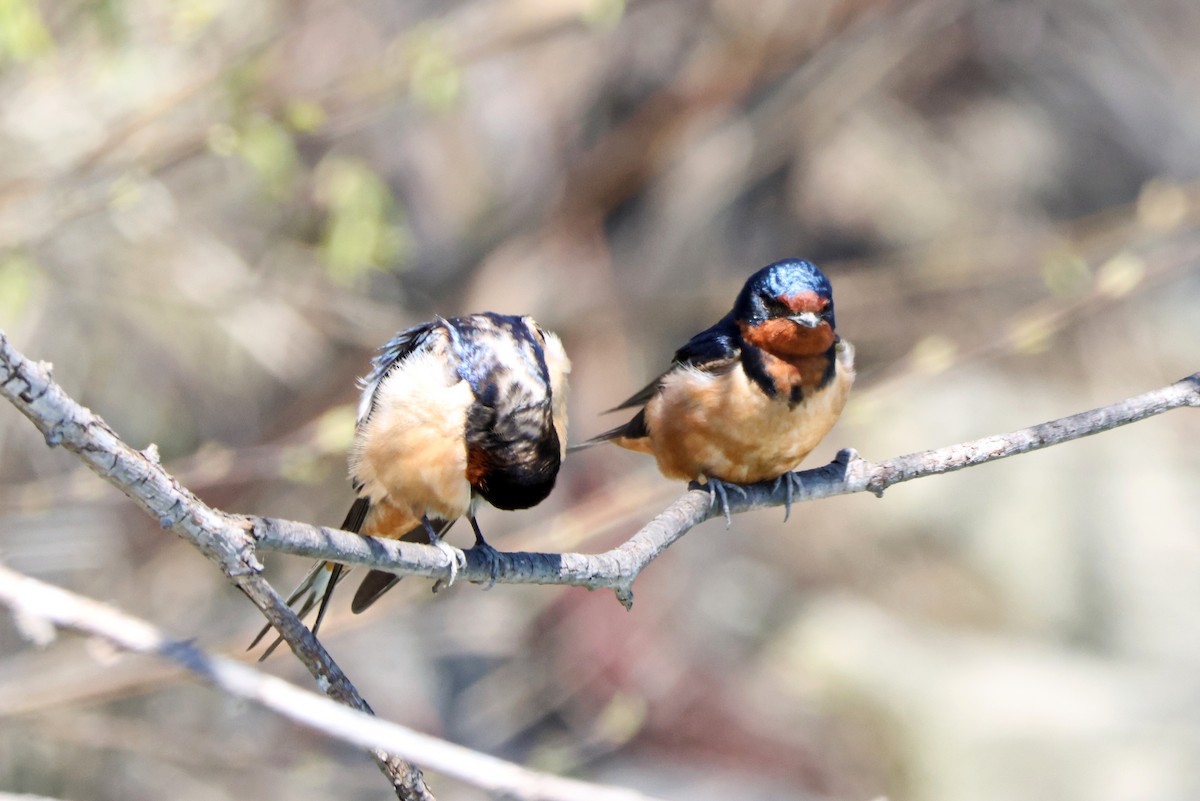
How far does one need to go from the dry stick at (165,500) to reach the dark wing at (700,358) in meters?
1.80

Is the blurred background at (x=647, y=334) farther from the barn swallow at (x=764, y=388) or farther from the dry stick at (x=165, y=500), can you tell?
the dry stick at (x=165, y=500)

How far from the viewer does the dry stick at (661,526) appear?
5.77ft

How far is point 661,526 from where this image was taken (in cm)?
257

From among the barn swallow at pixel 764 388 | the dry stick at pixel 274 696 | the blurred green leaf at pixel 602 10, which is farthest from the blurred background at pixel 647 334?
the dry stick at pixel 274 696

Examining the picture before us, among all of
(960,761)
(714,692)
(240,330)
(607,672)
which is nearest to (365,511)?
(240,330)

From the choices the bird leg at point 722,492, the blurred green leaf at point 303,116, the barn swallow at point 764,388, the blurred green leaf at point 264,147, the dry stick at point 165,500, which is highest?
the blurred green leaf at point 303,116

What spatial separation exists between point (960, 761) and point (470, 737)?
303 cm

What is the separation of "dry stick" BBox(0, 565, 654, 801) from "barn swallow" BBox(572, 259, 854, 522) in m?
2.15

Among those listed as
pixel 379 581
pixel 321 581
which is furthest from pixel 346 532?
pixel 379 581

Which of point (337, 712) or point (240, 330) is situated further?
point (240, 330)

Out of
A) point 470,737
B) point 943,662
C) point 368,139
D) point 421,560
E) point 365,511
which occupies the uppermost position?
point 368,139

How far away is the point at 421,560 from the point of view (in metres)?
2.05

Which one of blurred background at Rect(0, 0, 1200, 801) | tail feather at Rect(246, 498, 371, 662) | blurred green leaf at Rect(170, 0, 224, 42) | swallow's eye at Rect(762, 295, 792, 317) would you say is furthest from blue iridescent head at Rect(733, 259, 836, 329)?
blurred green leaf at Rect(170, 0, 224, 42)

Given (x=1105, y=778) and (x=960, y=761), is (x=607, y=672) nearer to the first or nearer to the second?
(x=960, y=761)
